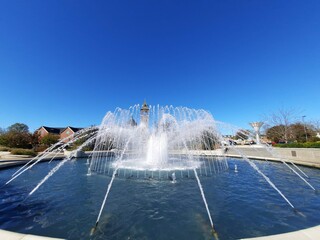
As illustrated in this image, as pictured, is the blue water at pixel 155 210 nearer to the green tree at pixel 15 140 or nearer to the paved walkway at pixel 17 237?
the paved walkway at pixel 17 237

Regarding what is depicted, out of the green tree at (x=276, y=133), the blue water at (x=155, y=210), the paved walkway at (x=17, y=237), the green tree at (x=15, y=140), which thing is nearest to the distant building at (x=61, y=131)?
the green tree at (x=15, y=140)

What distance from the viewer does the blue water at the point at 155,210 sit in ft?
18.5

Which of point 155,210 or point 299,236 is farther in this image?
point 155,210

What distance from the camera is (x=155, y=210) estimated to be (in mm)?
7344

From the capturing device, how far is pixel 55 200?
8.53 metres

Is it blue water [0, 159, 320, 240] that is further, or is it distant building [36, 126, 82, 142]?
distant building [36, 126, 82, 142]

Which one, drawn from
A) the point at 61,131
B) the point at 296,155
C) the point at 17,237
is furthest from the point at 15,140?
the point at 296,155

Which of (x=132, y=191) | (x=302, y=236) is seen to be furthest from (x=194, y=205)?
(x=302, y=236)

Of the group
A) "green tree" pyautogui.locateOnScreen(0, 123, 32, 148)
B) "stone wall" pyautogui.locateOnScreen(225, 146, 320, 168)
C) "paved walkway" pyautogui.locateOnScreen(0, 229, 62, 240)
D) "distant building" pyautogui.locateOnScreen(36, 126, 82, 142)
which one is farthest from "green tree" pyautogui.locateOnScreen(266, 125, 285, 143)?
"distant building" pyautogui.locateOnScreen(36, 126, 82, 142)

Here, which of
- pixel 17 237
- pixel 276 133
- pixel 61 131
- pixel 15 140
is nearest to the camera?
pixel 17 237

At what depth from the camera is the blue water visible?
565cm

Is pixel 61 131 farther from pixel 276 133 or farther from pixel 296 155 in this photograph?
pixel 296 155

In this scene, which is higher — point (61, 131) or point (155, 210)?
point (61, 131)

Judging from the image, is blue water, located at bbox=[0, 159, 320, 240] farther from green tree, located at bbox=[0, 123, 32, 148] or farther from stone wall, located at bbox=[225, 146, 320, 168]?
green tree, located at bbox=[0, 123, 32, 148]
